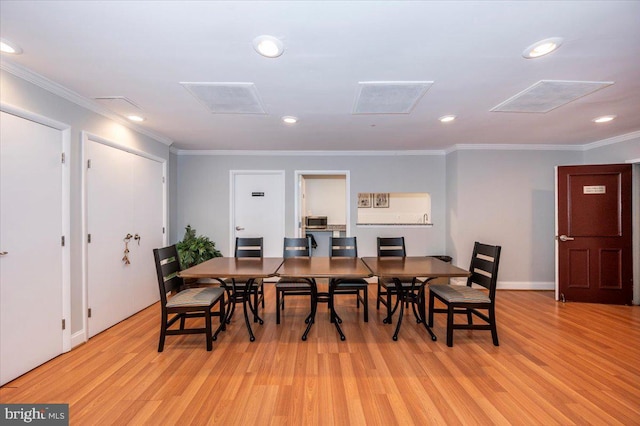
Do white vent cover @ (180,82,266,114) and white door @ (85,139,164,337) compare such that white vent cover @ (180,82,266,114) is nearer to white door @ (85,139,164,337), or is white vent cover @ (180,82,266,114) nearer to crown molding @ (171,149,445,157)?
white door @ (85,139,164,337)

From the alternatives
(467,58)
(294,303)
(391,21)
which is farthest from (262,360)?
(467,58)

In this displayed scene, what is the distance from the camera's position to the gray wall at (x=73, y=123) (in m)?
2.08

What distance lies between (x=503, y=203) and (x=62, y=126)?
587 cm

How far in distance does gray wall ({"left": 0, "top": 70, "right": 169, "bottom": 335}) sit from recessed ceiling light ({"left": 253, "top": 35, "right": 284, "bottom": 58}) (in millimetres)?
1978

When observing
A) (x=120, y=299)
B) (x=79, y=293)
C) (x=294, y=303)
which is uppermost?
(x=79, y=293)

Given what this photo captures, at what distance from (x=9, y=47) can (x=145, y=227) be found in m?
2.30

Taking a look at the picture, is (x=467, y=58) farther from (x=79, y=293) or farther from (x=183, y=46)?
(x=79, y=293)

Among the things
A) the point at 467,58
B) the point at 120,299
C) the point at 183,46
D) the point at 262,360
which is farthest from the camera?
the point at 120,299

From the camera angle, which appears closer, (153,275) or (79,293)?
(79,293)

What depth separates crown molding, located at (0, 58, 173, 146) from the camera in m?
2.02

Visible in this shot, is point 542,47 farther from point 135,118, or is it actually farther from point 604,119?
point 135,118

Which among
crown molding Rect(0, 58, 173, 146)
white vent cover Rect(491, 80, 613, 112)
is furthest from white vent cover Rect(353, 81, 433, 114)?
crown molding Rect(0, 58, 173, 146)

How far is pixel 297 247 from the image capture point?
3543 millimetres

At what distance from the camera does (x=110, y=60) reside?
1.96 meters
